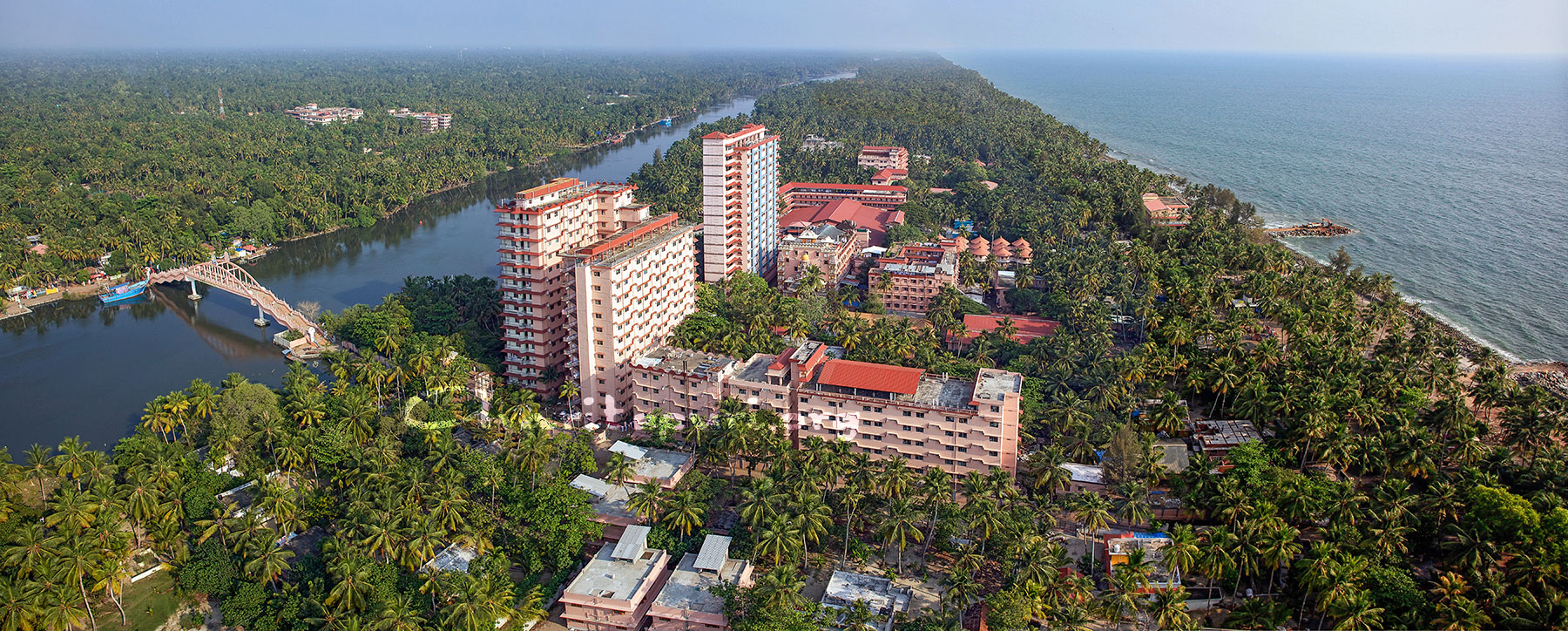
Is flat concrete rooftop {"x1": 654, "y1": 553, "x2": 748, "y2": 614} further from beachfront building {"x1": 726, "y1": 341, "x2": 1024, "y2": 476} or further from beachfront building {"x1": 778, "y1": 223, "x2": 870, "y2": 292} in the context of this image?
beachfront building {"x1": 778, "y1": 223, "x2": 870, "y2": 292}

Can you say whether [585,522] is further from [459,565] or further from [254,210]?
[254,210]

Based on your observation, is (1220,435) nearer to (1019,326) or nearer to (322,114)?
(1019,326)

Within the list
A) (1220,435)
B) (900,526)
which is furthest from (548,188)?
(1220,435)

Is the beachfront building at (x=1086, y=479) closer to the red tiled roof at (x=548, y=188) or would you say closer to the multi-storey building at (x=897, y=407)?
the multi-storey building at (x=897, y=407)

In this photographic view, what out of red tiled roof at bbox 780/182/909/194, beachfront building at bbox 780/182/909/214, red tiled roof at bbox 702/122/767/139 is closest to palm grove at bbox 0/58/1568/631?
red tiled roof at bbox 702/122/767/139

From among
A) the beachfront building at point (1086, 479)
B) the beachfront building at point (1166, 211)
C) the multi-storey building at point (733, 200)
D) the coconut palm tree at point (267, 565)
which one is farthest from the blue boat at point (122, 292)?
the beachfront building at point (1166, 211)

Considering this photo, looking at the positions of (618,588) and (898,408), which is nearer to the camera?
(618,588)

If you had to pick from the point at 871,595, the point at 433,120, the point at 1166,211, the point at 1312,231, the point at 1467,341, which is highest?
the point at 433,120

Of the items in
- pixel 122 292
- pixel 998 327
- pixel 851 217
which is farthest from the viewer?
pixel 851 217
